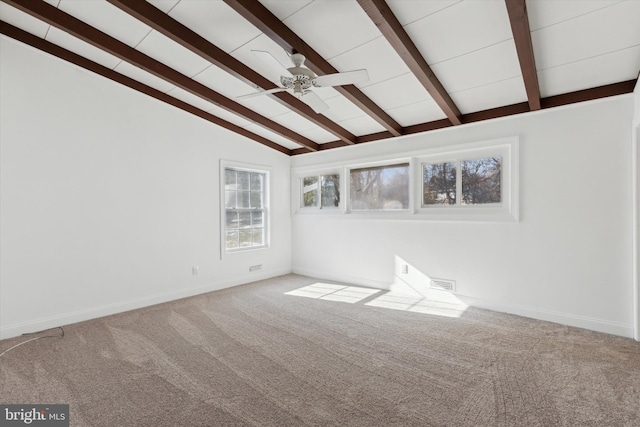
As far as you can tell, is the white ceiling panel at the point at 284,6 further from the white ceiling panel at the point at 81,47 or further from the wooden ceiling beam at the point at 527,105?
the wooden ceiling beam at the point at 527,105

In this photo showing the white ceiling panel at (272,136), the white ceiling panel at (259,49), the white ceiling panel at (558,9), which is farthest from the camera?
the white ceiling panel at (272,136)

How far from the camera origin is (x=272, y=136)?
17.4ft

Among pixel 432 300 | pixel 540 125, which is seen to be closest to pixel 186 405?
pixel 432 300

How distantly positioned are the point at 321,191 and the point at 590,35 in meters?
4.00

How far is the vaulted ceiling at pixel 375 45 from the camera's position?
2.32 meters

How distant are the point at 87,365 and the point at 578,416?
3.53 metres

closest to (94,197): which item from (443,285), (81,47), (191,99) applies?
(81,47)

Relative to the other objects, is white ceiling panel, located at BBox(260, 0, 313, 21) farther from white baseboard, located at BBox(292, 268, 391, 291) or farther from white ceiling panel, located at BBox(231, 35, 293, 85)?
white baseboard, located at BBox(292, 268, 391, 291)

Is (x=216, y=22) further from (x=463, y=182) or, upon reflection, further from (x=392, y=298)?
(x=392, y=298)

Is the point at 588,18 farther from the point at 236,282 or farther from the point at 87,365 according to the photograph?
the point at 236,282

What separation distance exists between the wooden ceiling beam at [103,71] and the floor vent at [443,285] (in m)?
3.67

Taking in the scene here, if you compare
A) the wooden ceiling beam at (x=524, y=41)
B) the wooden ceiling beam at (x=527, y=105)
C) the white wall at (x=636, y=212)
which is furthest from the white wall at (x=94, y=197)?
the white wall at (x=636, y=212)

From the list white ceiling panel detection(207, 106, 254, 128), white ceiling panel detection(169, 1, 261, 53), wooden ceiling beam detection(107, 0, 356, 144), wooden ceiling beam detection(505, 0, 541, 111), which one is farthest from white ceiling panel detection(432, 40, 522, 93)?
white ceiling panel detection(207, 106, 254, 128)

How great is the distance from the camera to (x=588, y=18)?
2260 mm
